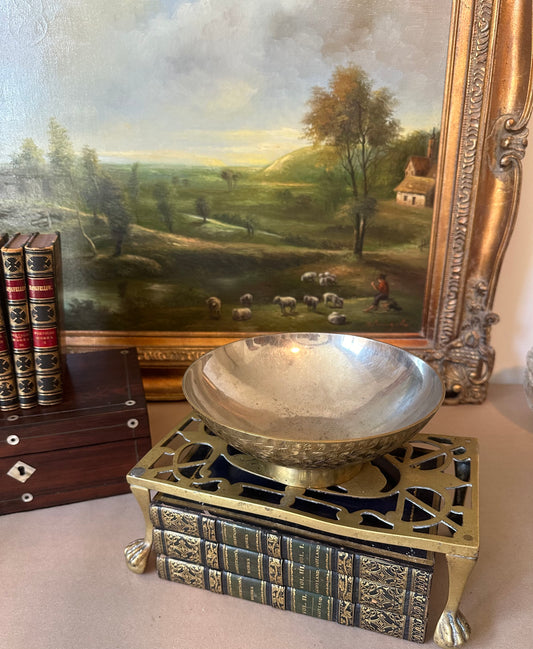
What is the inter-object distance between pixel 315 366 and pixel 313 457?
298 millimetres

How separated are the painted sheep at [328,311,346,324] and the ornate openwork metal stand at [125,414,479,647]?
431mm

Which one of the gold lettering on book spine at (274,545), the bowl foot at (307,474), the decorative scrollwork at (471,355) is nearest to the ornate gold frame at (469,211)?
the decorative scrollwork at (471,355)

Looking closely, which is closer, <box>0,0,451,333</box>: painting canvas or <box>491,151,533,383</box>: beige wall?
<box>0,0,451,333</box>: painting canvas

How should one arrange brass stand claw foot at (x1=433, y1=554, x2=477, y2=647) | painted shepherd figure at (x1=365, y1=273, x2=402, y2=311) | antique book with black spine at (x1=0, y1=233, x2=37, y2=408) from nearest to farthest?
1. brass stand claw foot at (x1=433, y1=554, x2=477, y2=647)
2. antique book with black spine at (x1=0, y1=233, x2=37, y2=408)
3. painted shepherd figure at (x1=365, y1=273, x2=402, y2=311)

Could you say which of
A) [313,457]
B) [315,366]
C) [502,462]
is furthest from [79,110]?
[502,462]

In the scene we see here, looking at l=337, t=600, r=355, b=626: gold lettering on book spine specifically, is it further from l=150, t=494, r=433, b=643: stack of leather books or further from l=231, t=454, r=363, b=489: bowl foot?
l=231, t=454, r=363, b=489: bowl foot

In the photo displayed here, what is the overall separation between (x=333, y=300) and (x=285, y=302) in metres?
0.12

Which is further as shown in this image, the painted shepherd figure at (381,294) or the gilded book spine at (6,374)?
the painted shepherd figure at (381,294)

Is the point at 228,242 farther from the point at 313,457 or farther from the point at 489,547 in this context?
the point at 489,547

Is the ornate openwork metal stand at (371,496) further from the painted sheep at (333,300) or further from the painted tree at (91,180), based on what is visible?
the painted tree at (91,180)

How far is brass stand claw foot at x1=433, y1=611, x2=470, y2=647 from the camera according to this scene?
791 millimetres

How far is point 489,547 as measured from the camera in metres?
0.99

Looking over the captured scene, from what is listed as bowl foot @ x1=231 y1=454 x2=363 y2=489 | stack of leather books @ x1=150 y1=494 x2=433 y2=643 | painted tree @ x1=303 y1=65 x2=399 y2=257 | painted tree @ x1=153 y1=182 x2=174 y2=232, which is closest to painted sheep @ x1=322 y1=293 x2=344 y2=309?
painted tree @ x1=303 y1=65 x2=399 y2=257

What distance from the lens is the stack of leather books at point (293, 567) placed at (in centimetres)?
79
